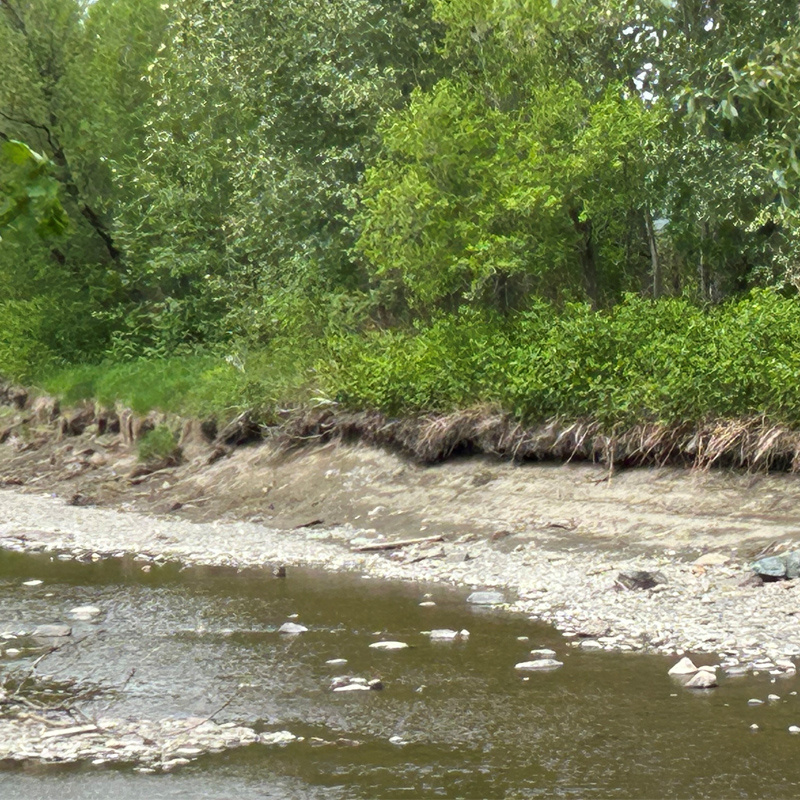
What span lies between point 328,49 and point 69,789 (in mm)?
19186

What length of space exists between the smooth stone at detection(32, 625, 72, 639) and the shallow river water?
174 mm

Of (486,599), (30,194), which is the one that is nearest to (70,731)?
(30,194)

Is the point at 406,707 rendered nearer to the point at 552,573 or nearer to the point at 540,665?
the point at 540,665

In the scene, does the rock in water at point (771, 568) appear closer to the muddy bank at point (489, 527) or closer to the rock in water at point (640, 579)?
the muddy bank at point (489, 527)

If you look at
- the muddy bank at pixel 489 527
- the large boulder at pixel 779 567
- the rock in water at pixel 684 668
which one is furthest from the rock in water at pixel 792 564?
the rock in water at pixel 684 668

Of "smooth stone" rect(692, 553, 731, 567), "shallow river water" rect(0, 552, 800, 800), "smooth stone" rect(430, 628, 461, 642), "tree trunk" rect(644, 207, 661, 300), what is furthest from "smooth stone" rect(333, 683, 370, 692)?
"tree trunk" rect(644, 207, 661, 300)

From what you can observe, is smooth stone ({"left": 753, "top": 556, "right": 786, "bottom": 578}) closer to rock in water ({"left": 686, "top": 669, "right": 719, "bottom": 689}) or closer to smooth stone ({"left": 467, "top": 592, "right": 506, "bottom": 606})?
smooth stone ({"left": 467, "top": 592, "right": 506, "bottom": 606})

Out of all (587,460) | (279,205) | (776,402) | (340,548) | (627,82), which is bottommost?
(340,548)

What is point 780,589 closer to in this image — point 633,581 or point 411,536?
point 633,581

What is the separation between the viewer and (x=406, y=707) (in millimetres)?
7941

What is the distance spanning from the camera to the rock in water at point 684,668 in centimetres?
848

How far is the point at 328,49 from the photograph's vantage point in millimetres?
23016

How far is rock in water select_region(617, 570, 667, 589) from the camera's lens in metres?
11.5

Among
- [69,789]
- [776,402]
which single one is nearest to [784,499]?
[776,402]
